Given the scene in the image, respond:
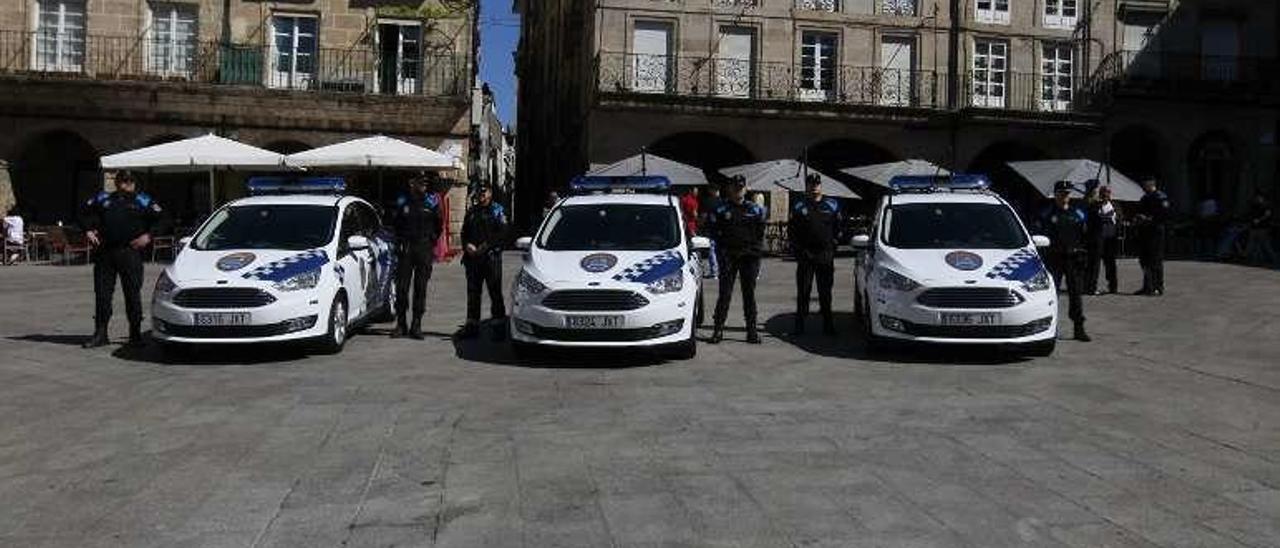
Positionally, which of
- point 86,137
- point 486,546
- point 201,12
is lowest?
point 486,546

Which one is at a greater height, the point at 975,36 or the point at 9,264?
the point at 975,36

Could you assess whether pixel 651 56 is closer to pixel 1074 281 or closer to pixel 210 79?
pixel 210 79

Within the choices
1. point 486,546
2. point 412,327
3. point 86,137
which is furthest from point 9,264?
point 486,546

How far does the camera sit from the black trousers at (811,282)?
13.2 m

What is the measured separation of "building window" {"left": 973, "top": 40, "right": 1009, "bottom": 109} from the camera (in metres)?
33.9

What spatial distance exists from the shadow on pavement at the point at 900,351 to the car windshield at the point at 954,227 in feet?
3.50

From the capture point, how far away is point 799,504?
587 centimetres

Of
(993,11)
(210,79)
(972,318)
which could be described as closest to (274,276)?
(972,318)

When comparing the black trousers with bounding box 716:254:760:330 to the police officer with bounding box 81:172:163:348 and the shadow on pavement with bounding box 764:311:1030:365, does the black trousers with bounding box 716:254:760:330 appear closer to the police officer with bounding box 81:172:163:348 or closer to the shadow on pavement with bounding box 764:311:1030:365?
the shadow on pavement with bounding box 764:311:1030:365

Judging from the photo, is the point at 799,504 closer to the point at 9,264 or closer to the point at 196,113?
the point at 9,264

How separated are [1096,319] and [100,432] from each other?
1201 cm

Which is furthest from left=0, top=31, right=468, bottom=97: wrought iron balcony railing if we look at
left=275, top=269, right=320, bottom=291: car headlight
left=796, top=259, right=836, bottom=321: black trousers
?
left=275, top=269, right=320, bottom=291: car headlight

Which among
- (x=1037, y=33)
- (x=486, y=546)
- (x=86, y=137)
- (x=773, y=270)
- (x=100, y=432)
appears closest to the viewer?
(x=486, y=546)

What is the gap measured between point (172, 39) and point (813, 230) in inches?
818
